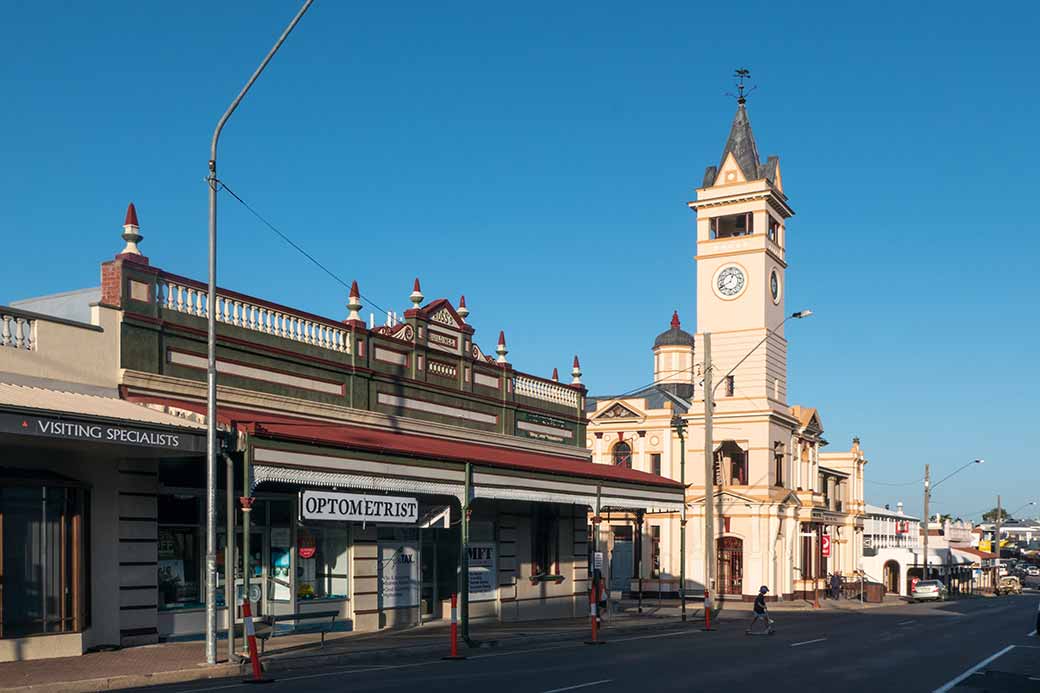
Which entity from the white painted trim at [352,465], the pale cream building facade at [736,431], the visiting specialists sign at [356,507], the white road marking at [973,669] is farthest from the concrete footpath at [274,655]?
the pale cream building facade at [736,431]

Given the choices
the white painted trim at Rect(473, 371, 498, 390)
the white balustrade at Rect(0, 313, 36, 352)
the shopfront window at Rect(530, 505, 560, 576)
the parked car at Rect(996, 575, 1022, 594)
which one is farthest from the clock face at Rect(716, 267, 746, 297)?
the parked car at Rect(996, 575, 1022, 594)

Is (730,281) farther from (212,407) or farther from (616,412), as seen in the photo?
(212,407)

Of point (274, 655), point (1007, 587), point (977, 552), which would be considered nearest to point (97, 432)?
point (274, 655)

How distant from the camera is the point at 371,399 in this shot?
2844cm

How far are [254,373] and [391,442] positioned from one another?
3399mm

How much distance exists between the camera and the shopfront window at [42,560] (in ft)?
61.7

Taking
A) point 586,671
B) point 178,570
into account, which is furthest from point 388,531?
point 586,671

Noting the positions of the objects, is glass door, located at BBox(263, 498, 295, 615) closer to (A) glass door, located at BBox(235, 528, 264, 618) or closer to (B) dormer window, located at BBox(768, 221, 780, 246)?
(A) glass door, located at BBox(235, 528, 264, 618)

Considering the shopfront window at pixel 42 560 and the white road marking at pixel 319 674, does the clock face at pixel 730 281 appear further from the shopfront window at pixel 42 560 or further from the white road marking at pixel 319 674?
the shopfront window at pixel 42 560

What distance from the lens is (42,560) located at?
19359 millimetres

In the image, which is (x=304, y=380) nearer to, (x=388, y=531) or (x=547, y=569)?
(x=388, y=531)

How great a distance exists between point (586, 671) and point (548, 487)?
10475 millimetres

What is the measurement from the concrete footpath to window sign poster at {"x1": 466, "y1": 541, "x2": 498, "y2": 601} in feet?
3.33

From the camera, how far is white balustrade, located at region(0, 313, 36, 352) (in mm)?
19297
